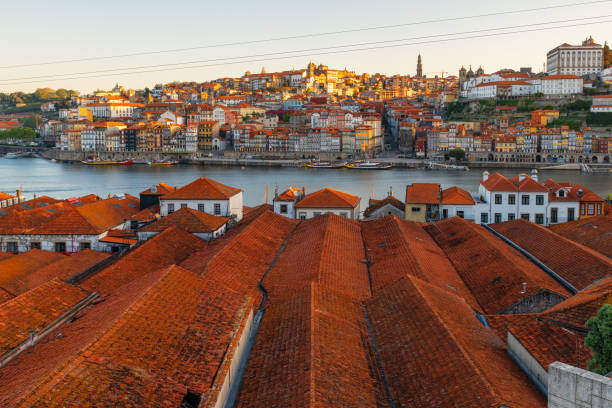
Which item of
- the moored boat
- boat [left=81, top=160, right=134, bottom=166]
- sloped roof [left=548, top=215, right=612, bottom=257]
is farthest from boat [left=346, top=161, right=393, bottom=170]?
sloped roof [left=548, top=215, right=612, bottom=257]

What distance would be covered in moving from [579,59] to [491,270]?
86.3 meters

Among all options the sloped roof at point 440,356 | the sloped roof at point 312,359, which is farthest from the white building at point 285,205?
the sloped roof at point 312,359

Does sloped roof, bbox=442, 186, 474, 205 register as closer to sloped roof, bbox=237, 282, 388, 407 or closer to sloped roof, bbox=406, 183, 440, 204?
sloped roof, bbox=406, 183, 440, 204

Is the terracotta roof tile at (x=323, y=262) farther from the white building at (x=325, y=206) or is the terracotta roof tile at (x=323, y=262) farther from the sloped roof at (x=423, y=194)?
the sloped roof at (x=423, y=194)

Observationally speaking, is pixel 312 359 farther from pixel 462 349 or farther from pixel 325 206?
pixel 325 206

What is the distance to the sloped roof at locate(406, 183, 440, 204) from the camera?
21244mm

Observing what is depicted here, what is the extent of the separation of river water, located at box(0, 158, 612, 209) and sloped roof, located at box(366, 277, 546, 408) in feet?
90.1

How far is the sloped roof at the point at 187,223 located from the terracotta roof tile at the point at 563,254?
8.12 m

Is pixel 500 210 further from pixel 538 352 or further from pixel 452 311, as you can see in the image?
pixel 538 352

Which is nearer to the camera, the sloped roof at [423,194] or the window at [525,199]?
the window at [525,199]

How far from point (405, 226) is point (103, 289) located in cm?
858

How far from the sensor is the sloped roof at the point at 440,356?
579 centimetres

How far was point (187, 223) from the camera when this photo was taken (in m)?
16.3

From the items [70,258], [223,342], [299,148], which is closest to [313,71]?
[299,148]
